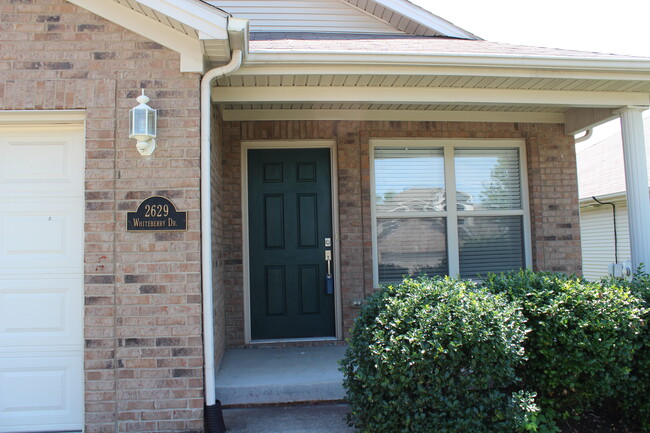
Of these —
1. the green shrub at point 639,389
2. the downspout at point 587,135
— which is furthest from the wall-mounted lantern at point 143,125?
the downspout at point 587,135

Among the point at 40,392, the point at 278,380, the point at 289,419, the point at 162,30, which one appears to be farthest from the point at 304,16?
the point at 40,392

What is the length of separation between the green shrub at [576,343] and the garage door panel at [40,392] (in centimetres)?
323

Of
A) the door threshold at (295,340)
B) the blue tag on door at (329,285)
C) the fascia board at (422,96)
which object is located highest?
the fascia board at (422,96)

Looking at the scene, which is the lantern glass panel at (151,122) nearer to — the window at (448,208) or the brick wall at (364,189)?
the brick wall at (364,189)

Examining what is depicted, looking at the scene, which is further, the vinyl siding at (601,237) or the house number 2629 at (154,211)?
the vinyl siding at (601,237)

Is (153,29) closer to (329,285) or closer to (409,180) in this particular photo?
(329,285)

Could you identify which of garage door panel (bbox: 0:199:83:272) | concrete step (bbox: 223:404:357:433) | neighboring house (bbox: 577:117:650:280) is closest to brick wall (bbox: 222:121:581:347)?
concrete step (bbox: 223:404:357:433)

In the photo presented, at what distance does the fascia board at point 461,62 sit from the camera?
13.1 feet

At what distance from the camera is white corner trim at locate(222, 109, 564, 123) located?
5305mm

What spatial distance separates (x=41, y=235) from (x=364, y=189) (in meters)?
3.08

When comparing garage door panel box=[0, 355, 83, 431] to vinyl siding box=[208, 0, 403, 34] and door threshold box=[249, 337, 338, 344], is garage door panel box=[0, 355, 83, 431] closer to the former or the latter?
door threshold box=[249, 337, 338, 344]

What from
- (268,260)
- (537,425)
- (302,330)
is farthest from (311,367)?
(537,425)

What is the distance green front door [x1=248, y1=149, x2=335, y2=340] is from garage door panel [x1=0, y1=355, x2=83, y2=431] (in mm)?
2002

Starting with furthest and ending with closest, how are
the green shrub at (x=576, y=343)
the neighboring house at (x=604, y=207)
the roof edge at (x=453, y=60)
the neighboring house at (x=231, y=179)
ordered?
1. the neighboring house at (x=604, y=207)
2. the roof edge at (x=453, y=60)
3. the neighboring house at (x=231, y=179)
4. the green shrub at (x=576, y=343)
